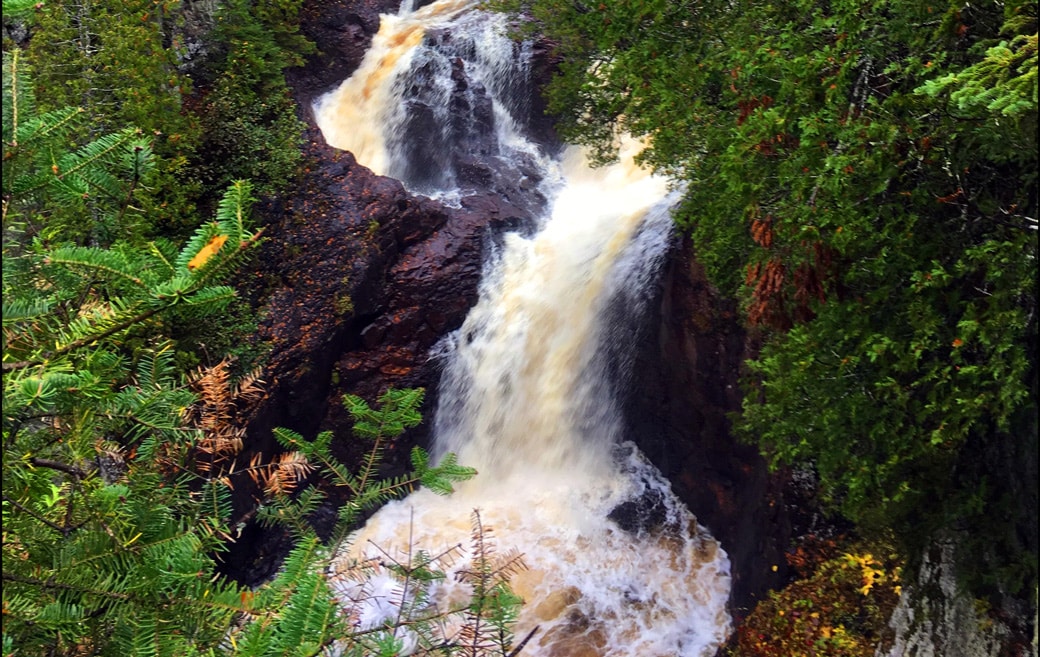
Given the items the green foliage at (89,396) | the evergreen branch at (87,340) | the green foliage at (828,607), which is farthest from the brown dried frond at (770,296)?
the evergreen branch at (87,340)

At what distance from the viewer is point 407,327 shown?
11.2 metres

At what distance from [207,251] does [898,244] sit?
4.05m

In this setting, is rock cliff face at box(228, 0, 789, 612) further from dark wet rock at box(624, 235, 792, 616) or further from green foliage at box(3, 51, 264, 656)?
green foliage at box(3, 51, 264, 656)

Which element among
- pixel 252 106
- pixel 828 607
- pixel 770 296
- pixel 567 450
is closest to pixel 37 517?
pixel 770 296

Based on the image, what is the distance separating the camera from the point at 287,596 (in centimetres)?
269

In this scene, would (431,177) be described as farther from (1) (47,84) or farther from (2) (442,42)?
(1) (47,84)

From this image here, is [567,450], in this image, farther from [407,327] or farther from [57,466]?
[57,466]

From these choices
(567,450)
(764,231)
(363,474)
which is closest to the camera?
(363,474)

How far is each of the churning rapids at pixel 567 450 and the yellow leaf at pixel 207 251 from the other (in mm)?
6871

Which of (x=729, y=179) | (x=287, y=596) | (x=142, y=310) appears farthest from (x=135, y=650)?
(x=729, y=179)

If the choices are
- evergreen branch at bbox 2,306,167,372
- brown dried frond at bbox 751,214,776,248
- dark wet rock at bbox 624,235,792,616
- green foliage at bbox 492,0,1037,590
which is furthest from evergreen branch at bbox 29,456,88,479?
dark wet rock at bbox 624,235,792,616

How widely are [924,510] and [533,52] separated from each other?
1154 centimetres

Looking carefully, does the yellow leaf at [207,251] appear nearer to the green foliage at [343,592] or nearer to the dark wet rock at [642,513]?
the green foliage at [343,592]

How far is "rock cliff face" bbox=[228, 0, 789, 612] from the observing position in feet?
31.0
